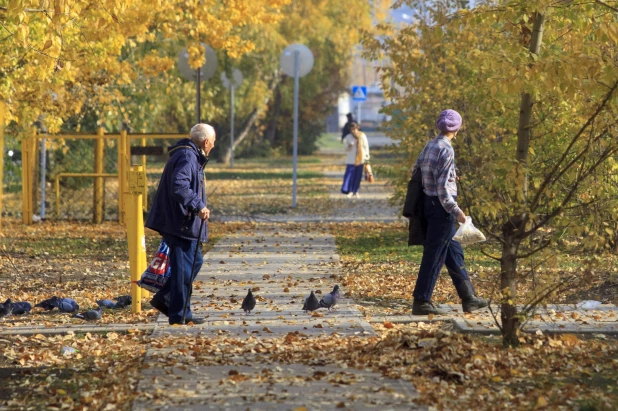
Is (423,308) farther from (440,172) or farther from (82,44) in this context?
(82,44)

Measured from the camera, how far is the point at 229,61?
3653 centimetres

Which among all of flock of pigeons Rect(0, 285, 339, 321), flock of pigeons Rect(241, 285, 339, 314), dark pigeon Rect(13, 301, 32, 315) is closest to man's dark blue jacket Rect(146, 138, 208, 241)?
flock of pigeons Rect(241, 285, 339, 314)

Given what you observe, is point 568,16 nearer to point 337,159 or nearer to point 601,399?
point 601,399

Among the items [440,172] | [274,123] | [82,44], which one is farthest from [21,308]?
[274,123]

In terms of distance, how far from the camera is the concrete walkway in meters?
6.22

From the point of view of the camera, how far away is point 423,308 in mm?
9438

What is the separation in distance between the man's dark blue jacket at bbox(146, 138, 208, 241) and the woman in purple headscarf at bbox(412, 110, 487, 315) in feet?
6.20

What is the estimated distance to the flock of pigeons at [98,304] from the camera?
9.34 meters

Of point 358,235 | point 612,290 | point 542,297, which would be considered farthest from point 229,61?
point 542,297

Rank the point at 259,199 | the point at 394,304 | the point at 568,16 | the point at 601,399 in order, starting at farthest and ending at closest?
the point at 259,199, the point at 394,304, the point at 568,16, the point at 601,399

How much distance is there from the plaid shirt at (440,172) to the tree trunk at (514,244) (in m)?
1.48

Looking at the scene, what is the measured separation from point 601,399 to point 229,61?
3107 cm

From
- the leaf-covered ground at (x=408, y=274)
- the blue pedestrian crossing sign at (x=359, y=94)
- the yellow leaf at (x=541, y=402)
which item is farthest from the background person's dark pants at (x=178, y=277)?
the blue pedestrian crossing sign at (x=359, y=94)

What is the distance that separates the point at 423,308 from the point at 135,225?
2571 mm
